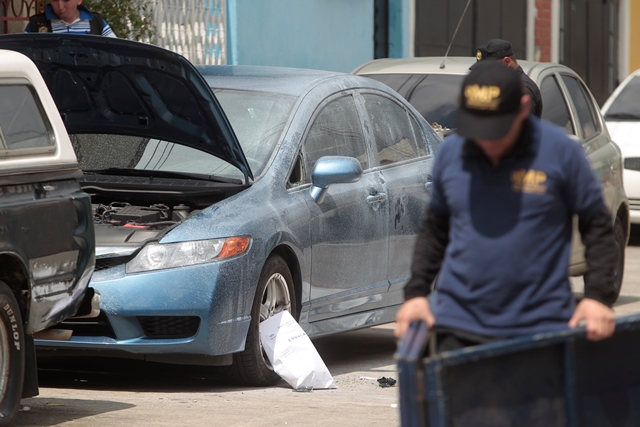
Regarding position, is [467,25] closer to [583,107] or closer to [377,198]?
[583,107]

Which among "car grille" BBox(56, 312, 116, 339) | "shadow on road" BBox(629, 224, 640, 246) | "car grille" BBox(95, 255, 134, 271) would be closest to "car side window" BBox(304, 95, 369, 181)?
"car grille" BBox(95, 255, 134, 271)

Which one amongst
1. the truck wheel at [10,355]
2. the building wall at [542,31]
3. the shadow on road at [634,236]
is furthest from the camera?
the building wall at [542,31]

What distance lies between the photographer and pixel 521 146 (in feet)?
12.3

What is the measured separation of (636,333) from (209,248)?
3.13 metres

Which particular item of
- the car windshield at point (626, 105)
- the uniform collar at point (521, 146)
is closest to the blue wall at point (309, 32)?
the car windshield at point (626, 105)

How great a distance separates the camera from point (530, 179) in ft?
12.2

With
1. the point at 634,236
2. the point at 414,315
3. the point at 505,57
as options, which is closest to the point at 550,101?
the point at 505,57

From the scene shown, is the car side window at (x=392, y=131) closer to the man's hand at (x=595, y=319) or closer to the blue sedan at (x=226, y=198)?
the blue sedan at (x=226, y=198)

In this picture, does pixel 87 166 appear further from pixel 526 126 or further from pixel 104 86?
pixel 526 126

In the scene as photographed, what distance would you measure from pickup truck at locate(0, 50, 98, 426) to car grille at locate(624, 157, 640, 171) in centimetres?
950

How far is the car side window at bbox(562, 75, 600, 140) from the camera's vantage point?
34.5ft

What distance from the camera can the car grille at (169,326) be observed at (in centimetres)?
644

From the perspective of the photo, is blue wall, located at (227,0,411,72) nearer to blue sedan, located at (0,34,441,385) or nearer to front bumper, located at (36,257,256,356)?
blue sedan, located at (0,34,441,385)

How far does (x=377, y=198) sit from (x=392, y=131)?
2.24ft
